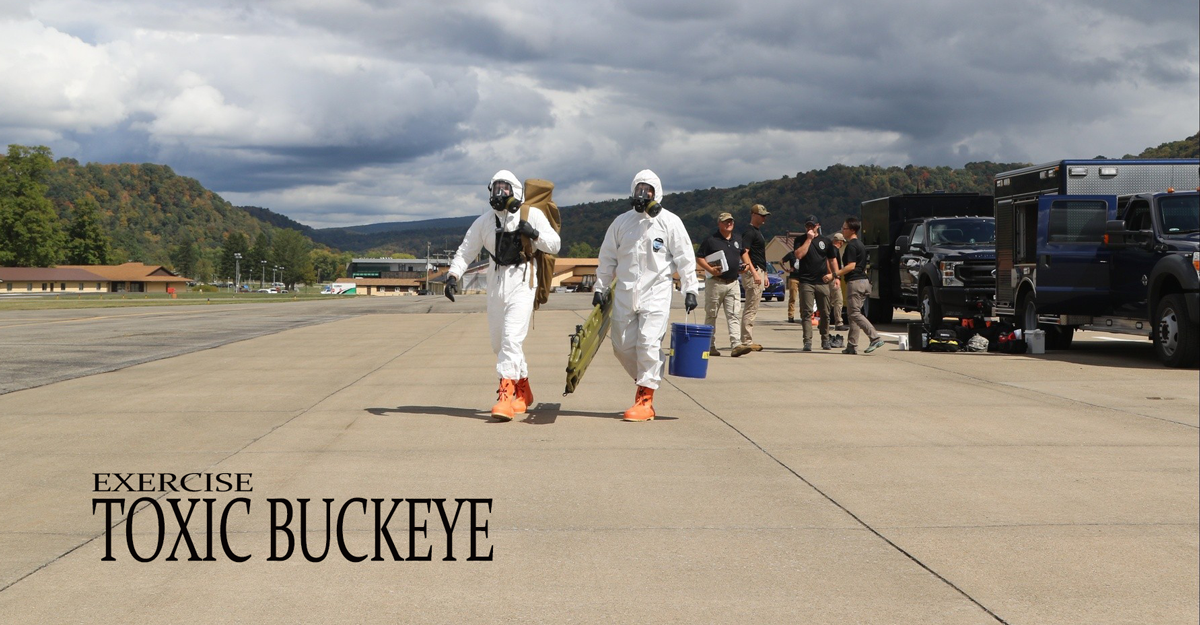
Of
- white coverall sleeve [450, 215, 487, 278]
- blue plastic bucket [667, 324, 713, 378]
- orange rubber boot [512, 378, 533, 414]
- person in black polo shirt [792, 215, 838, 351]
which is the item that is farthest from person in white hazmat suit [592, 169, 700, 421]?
person in black polo shirt [792, 215, 838, 351]

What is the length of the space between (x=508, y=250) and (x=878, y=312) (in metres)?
16.6

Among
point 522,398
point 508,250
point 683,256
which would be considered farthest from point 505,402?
point 683,256

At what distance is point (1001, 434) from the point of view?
811cm

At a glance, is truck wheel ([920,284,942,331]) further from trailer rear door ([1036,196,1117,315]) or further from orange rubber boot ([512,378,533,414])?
orange rubber boot ([512,378,533,414])

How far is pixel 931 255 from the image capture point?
19.8 m

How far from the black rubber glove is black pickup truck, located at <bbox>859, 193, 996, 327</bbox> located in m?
10.7

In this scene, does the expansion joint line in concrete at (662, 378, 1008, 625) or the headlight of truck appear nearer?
the expansion joint line in concrete at (662, 378, 1008, 625)

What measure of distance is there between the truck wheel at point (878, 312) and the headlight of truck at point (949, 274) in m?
5.13

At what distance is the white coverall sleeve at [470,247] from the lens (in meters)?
9.53

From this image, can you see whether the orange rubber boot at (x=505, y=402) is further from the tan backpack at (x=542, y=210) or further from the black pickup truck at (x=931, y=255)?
the black pickup truck at (x=931, y=255)

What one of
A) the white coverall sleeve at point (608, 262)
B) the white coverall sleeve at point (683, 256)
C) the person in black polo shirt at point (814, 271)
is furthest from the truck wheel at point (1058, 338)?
the white coverall sleeve at point (608, 262)

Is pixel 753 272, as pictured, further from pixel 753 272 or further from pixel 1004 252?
pixel 1004 252

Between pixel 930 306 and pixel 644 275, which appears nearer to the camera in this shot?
pixel 644 275

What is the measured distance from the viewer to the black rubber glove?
9.20 meters
